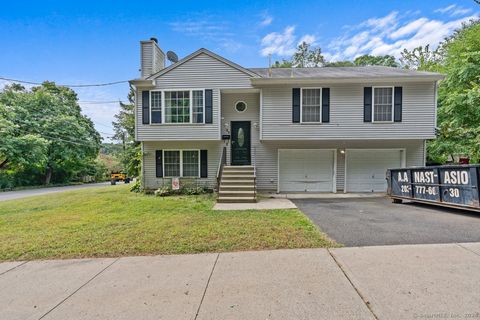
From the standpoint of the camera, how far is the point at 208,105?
10586 millimetres

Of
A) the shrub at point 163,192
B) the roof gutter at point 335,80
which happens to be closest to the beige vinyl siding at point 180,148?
the shrub at point 163,192

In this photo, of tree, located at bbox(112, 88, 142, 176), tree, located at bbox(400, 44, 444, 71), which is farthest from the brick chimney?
tree, located at bbox(400, 44, 444, 71)

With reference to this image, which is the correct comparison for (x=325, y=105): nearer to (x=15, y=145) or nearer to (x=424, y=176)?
(x=424, y=176)

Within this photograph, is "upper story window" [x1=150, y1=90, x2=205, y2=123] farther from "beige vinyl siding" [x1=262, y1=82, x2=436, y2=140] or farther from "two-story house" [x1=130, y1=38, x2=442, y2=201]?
"beige vinyl siding" [x1=262, y1=82, x2=436, y2=140]

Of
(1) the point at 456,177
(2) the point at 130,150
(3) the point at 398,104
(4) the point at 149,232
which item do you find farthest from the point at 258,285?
(2) the point at 130,150

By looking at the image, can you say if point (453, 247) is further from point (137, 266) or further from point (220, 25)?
point (220, 25)

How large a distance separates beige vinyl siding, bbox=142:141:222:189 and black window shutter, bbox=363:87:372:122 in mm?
6756

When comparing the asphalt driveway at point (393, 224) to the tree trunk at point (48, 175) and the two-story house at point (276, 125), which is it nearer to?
the two-story house at point (276, 125)

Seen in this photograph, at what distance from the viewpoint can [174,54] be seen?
13.1 m

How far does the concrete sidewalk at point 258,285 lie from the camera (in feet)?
7.75

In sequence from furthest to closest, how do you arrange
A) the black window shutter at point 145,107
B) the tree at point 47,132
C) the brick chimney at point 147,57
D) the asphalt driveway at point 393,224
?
the tree at point 47,132, the brick chimney at point 147,57, the black window shutter at point 145,107, the asphalt driveway at point 393,224

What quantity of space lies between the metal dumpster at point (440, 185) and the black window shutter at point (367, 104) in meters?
2.72

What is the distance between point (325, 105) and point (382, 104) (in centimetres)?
248

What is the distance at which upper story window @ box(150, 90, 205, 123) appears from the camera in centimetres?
1066
